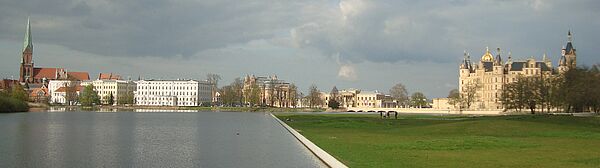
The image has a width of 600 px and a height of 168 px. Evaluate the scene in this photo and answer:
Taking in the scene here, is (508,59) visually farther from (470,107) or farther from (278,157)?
(278,157)

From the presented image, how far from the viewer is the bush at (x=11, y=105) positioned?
116 metres

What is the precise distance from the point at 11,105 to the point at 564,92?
9655 centimetres

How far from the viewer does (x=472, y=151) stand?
93.5 feet

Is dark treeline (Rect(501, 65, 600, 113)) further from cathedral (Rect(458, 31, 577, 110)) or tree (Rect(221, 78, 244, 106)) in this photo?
tree (Rect(221, 78, 244, 106))

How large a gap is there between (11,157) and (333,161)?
13020mm

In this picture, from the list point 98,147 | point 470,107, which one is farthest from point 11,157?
point 470,107

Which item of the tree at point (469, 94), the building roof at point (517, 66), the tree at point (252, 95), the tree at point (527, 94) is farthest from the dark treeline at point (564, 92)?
the tree at point (252, 95)

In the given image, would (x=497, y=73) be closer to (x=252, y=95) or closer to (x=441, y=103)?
(x=441, y=103)

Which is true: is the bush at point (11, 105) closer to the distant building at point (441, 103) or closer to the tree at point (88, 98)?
the tree at point (88, 98)

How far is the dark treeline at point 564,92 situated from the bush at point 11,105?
303 feet

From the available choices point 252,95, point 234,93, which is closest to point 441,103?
point 252,95

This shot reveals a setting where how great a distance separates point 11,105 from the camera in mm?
120625

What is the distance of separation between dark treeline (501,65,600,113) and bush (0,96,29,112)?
3641 inches

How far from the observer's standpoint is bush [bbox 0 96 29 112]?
11588cm
